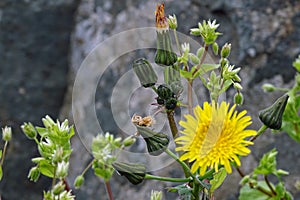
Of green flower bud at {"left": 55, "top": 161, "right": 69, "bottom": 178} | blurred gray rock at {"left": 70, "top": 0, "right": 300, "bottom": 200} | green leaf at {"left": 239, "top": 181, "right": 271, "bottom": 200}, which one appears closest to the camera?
green flower bud at {"left": 55, "top": 161, "right": 69, "bottom": 178}

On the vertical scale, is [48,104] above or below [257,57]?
above

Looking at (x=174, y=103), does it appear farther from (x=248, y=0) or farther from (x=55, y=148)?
(x=248, y=0)

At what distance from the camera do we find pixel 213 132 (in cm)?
53

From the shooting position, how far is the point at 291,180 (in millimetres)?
1183

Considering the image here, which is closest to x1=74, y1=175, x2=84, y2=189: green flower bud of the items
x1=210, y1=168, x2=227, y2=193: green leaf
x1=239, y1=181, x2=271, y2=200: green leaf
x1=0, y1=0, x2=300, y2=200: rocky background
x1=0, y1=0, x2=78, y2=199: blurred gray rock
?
A: x1=210, y1=168, x2=227, y2=193: green leaf

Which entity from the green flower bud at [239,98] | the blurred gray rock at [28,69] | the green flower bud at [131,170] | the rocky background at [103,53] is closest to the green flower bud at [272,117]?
the green flower bud at [239,98]

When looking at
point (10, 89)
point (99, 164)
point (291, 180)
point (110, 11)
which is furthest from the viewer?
point (10, 89)

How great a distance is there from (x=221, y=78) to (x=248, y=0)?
73cm

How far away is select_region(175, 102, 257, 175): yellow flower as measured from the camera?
0.51 metres

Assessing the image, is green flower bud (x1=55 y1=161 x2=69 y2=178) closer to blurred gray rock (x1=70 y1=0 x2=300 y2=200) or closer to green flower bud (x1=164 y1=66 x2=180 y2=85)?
green flower bud (x1=164 y1=66 x2=180 y2=85)

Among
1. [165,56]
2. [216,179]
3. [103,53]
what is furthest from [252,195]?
[103,53]

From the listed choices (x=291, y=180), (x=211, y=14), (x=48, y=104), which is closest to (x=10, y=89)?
(x=48, y=104)

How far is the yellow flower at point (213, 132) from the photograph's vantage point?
51cm

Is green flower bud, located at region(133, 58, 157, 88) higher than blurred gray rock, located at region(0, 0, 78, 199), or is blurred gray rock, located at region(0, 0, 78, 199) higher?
blurred gray rock, located at region(0, 0, 78, 199)
